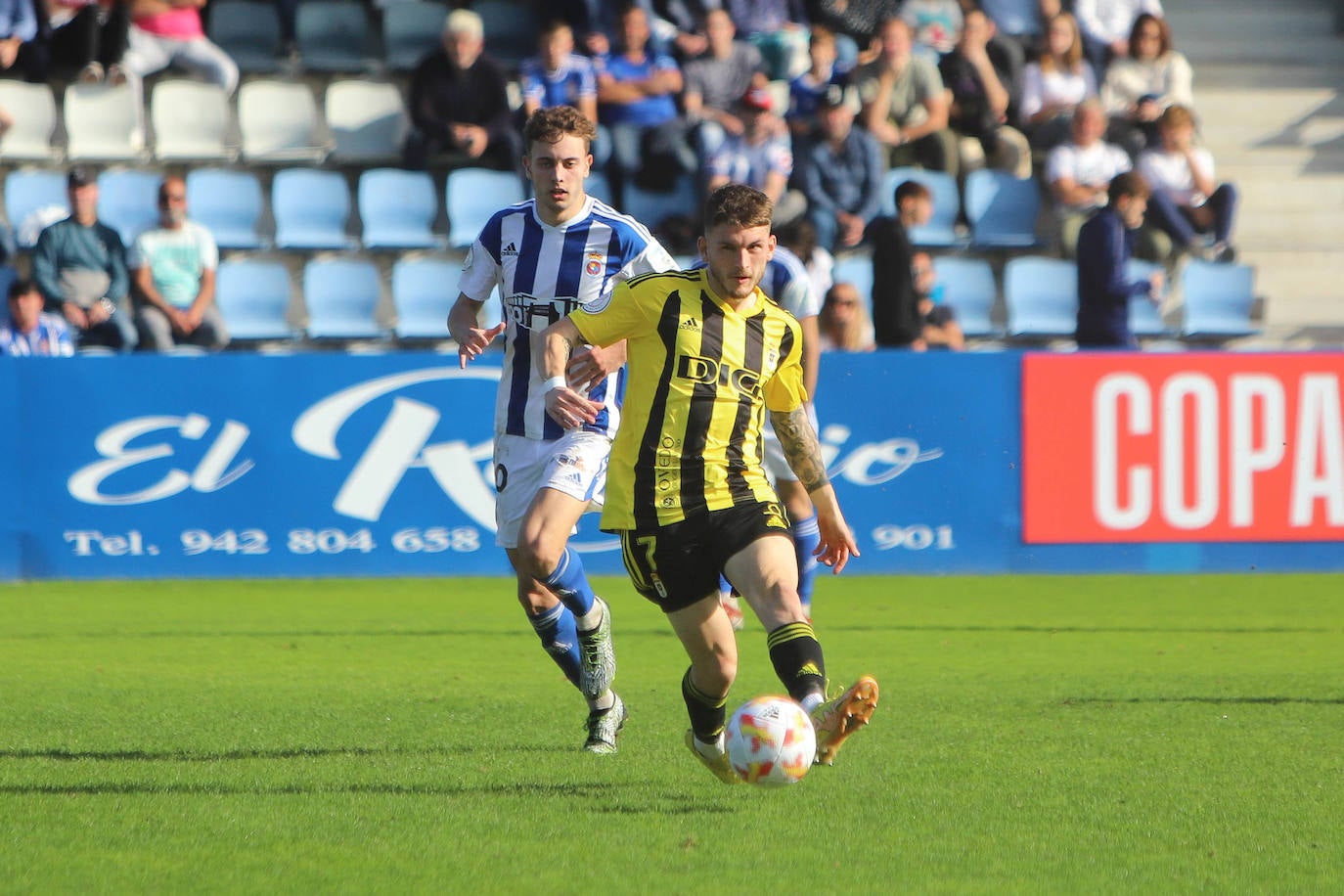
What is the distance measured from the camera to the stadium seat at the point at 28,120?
618 inches

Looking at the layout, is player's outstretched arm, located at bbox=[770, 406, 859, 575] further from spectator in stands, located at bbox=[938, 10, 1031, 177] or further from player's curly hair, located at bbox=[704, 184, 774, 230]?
spectator in stands, located at bbox=[938, 10, 1031, 177]

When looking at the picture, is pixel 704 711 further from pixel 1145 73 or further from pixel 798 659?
pixel 1145 73

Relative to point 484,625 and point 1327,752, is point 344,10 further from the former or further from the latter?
point 1327,752

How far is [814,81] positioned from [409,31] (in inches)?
158

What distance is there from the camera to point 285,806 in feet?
17.6

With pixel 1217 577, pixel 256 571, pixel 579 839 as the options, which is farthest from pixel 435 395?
pixel 579 839

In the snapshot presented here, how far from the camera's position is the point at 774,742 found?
16.5 ft

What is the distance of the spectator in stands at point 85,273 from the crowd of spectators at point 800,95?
0.78 feet

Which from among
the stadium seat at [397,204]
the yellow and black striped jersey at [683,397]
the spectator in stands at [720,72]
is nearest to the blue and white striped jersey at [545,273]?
the yellow and black striped jersey at [683,397]

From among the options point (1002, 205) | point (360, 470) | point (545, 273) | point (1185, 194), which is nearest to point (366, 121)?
point (360, 470)

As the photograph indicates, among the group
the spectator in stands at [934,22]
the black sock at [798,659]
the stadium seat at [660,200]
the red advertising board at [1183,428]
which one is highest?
the spectator in stands at [934,22]

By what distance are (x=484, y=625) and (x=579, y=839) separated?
5.31 m

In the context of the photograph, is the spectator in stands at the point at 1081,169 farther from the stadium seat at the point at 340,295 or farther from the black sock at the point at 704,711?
the black sock at the point at 704,711

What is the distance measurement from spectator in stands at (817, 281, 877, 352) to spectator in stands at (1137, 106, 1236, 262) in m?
4.42
